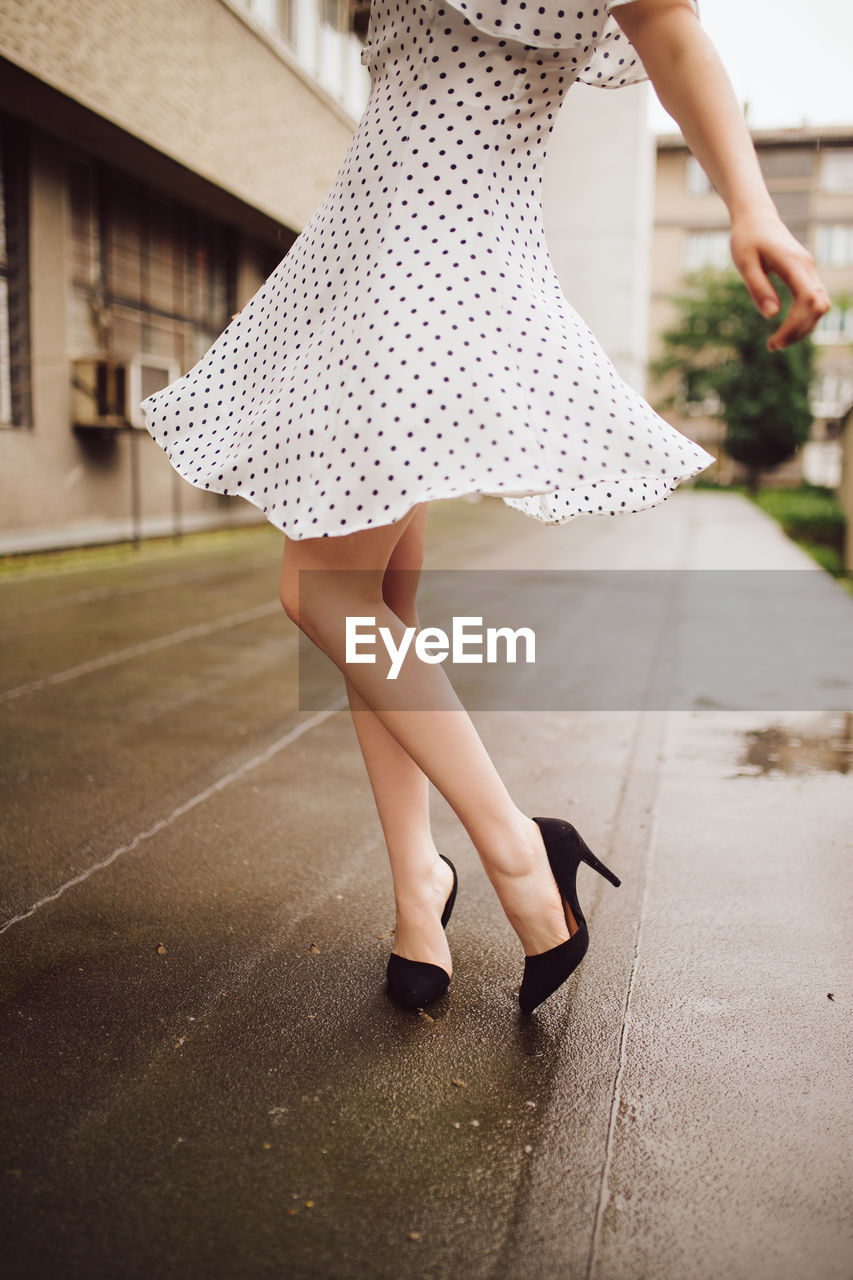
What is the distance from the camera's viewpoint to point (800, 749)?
10.3ft

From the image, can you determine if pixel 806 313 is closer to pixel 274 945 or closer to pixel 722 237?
pixel 274 945

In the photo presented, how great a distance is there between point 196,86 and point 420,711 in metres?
9.22

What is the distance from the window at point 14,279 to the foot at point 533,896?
24.8 ft

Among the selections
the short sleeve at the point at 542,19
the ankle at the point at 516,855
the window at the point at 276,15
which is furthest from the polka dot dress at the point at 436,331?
the window at the point at 276,15

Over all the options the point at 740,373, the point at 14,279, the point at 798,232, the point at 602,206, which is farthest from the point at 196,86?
the point at 798,232

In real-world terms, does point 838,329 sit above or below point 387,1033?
above

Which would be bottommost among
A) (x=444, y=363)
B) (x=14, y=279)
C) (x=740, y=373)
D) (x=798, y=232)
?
(x=444, y=363)

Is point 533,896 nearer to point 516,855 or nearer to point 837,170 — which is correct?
point 516,855

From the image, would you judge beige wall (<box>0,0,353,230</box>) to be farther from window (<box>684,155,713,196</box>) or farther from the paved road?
window (<box>684,155,713,196</box>)

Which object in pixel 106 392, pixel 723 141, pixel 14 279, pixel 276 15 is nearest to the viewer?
pixel 723 141

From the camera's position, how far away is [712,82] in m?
1.23

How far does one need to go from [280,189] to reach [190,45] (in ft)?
6.92

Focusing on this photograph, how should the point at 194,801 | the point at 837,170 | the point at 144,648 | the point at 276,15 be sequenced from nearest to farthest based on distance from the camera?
the point at 194,801 → the point at 144,648 → the point at 276,15 → the point at 837,170

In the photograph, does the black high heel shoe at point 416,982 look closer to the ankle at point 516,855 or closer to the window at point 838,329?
the ankle at point 516,855
